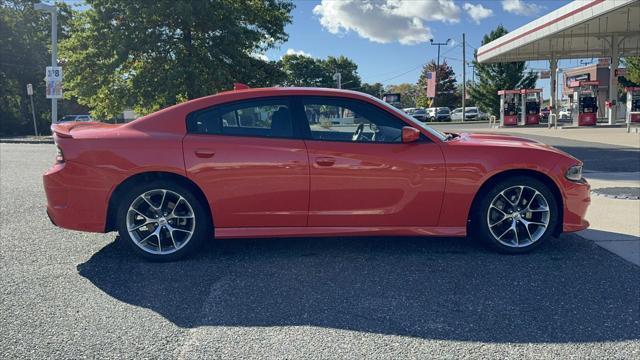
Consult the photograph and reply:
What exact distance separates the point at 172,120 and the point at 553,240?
12.7 feet

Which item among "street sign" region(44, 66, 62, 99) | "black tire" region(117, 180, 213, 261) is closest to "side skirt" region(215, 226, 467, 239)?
"black tire" region(117, 180, 213, 261)

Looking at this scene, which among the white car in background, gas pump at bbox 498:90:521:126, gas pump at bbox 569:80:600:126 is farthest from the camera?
the white car in background

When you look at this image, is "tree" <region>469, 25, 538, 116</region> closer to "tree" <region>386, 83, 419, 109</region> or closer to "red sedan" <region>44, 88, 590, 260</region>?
"red sedan" <region>44, 88, 590, 260</region>

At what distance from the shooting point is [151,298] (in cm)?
365

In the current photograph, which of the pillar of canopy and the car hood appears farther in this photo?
the pillar of canopy

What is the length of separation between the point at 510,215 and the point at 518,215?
80 mm

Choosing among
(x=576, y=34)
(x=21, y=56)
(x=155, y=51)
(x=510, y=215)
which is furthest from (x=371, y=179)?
(x=21, y=56)

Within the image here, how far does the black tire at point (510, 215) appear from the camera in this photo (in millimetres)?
4523

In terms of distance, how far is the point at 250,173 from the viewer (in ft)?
14.2

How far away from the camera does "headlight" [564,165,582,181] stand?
457cm

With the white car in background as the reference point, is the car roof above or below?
below

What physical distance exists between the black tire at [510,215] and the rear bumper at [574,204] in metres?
0.09

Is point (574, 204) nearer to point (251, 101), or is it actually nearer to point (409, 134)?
point (409, 134)

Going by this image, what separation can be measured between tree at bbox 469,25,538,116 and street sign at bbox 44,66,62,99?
116 feet
